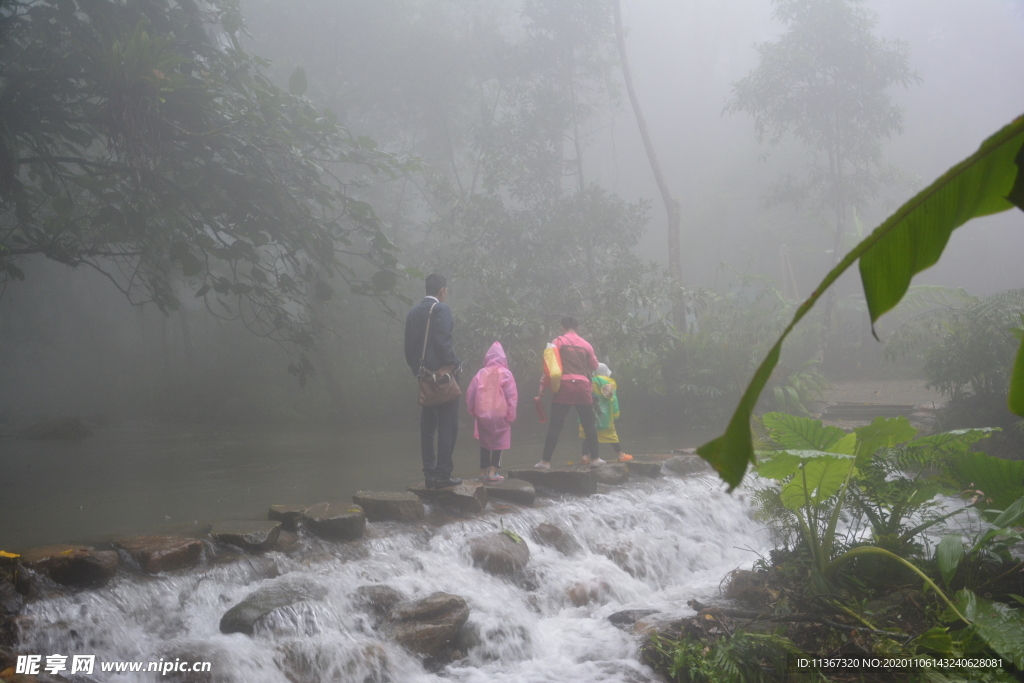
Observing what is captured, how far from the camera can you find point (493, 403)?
21.5ft

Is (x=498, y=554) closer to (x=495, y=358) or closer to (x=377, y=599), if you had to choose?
(x=377, y=599)

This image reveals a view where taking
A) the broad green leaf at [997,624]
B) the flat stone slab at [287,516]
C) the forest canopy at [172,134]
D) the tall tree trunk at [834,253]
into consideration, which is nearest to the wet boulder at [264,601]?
the flat stone slab at [287,516]

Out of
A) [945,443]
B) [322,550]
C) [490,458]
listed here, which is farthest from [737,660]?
[490,458]

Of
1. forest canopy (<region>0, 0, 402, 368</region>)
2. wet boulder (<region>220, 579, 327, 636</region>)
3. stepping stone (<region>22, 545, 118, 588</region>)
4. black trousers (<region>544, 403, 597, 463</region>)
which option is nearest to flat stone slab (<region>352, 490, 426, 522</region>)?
wet boulder (<region>220, 579, 327, 636</region>)

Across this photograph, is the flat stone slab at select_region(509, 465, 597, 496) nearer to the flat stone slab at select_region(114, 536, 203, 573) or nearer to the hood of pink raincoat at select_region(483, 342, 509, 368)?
the hood of pink raincoat at select_region(483, 342, 509, 368)

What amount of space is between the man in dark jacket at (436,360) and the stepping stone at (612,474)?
1.89 meters

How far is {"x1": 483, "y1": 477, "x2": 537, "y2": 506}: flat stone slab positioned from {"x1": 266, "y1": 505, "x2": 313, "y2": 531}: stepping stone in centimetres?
181

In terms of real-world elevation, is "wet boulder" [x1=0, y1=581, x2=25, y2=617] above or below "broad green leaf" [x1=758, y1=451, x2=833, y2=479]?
below

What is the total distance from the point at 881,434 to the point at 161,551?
446 cm

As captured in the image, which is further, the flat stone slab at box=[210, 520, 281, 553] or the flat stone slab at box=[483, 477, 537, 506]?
the flat stone slab at box=[483, 477, 537, 506]

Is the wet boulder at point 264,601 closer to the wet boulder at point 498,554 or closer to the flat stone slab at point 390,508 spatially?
the flat stone slab at point 390,508

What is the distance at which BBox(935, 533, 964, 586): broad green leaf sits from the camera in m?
3.17

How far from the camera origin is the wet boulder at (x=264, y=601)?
12.5 ft

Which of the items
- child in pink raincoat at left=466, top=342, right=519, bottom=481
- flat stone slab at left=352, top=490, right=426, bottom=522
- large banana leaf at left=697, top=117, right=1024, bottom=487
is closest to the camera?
large banana leaf at left=697, top=117, right=1024, bottom=487
